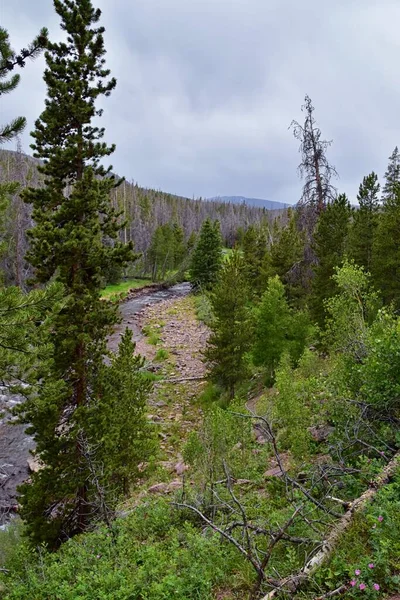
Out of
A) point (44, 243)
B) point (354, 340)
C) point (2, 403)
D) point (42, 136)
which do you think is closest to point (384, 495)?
point (354, 340)

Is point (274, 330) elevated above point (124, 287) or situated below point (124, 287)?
above

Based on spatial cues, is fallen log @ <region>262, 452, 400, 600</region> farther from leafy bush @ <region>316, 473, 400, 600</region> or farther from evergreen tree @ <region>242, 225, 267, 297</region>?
evergreen tree @ <region>242, 225, 267, 297</region>

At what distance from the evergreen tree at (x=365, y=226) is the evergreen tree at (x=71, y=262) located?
1858 cm

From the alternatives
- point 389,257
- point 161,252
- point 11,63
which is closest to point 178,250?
point 161,252

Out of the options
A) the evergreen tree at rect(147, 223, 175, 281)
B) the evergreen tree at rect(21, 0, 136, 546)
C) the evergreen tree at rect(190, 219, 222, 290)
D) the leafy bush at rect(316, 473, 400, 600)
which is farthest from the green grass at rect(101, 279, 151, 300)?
the leafy bush at rect(316, 473, 400, 600)

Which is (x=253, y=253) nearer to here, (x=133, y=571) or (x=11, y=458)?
(x=11, y=458)

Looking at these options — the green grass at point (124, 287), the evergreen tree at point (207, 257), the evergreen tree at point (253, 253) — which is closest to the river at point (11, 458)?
the evergreen tree at point (253, 253)

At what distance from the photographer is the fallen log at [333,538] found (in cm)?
393

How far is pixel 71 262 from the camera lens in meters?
9.20

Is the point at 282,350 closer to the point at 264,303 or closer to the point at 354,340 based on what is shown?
the point at 264,303

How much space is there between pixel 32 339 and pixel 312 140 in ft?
59.1

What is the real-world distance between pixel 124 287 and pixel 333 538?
52.2 meters

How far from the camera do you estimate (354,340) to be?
325 inches

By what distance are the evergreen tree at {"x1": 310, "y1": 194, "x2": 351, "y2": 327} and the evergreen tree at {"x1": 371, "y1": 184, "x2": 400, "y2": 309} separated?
1.82 meters
